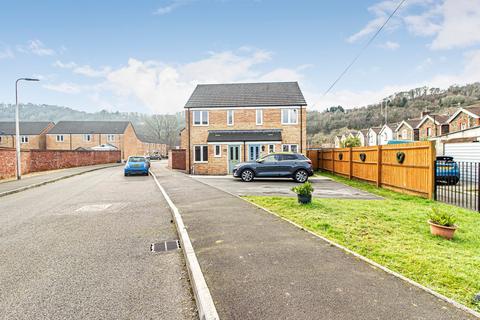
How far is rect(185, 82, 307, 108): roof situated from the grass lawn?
56.2 ft

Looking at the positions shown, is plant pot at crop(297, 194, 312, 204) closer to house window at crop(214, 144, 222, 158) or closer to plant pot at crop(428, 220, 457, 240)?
plant pot at crop(428, 220, 457, 240)

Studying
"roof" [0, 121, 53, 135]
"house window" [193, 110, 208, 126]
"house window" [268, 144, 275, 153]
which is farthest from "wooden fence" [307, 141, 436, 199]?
"roof" [0, 121, 53, 135]

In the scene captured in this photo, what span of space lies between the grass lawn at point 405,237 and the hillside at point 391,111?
69.3m

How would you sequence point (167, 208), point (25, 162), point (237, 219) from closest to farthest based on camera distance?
point (237, 219) < point (167, 208) < point (25, 162)

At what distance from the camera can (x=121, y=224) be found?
7020mm

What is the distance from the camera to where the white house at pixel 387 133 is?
184ft

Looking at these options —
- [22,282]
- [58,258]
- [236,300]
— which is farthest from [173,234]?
[236,300]

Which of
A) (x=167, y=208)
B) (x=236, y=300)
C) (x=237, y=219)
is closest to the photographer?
(x=236, y=300)

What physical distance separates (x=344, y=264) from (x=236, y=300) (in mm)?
1872

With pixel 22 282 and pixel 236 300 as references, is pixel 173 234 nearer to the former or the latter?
pixel 22 282

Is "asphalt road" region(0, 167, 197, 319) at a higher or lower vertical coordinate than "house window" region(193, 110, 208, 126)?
lower

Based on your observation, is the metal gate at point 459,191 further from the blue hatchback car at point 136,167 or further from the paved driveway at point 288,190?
the blue hatchback car at point 136,167

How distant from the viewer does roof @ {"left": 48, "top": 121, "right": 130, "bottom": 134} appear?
209ft

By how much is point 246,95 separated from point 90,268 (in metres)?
24.0
